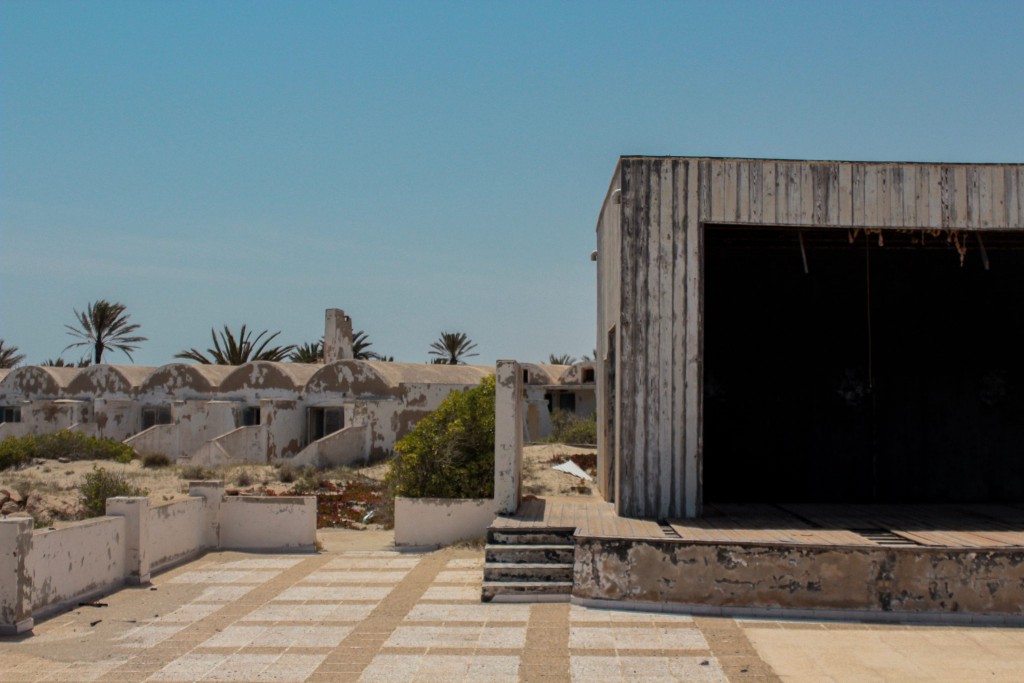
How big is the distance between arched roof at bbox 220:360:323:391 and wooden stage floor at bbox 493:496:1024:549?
17.4m

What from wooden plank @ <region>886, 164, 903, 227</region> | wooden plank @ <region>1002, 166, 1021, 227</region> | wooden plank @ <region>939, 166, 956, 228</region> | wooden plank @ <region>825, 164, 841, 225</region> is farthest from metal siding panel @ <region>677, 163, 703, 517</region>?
wooden plank @ <region>1002, 166, 1021, 227</region>

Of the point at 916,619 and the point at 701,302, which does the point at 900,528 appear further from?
the point at 701,302

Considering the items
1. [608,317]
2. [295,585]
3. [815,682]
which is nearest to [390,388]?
[608,317]

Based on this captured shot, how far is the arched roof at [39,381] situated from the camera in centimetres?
3350

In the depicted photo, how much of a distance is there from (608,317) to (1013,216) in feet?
18.0

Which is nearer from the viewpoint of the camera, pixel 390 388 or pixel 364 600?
pixel 364 600

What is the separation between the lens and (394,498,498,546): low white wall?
13.5m

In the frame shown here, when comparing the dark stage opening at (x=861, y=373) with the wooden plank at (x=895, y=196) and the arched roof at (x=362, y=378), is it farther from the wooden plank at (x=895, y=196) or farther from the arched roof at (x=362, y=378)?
the arched roof at (x=362, y=378)

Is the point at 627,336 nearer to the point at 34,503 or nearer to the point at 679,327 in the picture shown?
Result: the point at 679,327

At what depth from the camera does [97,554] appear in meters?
10.4

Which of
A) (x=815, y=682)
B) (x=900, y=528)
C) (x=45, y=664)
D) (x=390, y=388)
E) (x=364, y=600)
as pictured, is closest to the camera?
(x=815, y=682)

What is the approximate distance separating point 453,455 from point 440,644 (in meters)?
5.88

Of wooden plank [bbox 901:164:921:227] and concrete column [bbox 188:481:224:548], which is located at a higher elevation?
wooden plank [bbox 901:164:921:227]

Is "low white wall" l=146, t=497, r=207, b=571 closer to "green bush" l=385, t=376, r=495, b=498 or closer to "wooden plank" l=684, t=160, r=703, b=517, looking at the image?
"green bush" l=385, t=376, r=495, b=498
